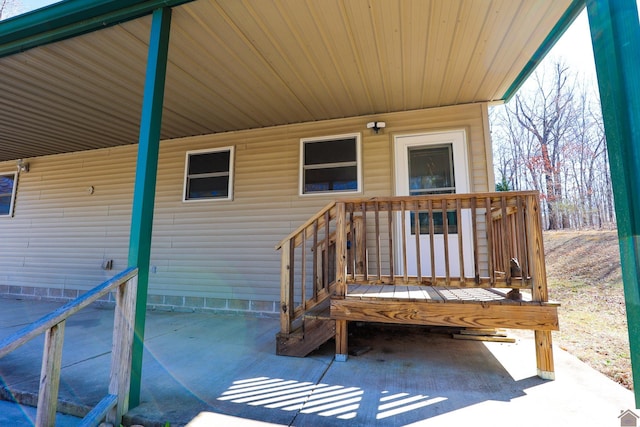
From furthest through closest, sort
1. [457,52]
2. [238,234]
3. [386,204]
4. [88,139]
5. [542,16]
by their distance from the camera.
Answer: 1. [88,139]
2. [238,234]
3. [457,52]
4. [386,204]
5. [542,16]

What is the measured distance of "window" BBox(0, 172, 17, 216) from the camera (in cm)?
650

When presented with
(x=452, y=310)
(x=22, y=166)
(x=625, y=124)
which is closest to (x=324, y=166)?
(x=452, y=310)

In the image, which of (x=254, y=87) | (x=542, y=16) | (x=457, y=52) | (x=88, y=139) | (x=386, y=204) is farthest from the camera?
(x=88, y=139)

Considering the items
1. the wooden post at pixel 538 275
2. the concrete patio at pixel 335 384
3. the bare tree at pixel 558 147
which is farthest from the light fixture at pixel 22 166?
the bare tree at pixel 558 147

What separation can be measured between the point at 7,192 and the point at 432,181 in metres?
8.75

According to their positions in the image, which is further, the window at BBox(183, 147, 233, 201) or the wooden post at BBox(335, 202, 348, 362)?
the window at BBox(183, 147, 233, 201)

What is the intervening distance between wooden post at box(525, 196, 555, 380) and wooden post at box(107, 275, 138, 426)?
3005 mm

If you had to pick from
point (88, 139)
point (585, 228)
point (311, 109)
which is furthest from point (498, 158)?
point (88, 139)

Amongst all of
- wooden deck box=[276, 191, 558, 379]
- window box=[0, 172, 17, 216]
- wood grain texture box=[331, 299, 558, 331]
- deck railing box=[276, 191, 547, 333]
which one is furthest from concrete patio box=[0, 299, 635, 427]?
window box=[0, 172, 17, 216]

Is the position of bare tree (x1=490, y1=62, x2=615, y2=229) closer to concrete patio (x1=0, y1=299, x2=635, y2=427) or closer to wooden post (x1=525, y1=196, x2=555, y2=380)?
wooden post (x1=525, y1=196, x2=555, y2=380)

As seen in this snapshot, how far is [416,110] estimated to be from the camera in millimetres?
4293

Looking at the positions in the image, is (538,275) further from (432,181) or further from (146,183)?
(146,183)

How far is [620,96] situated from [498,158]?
1410cm

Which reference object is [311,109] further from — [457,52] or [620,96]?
[620,96]
